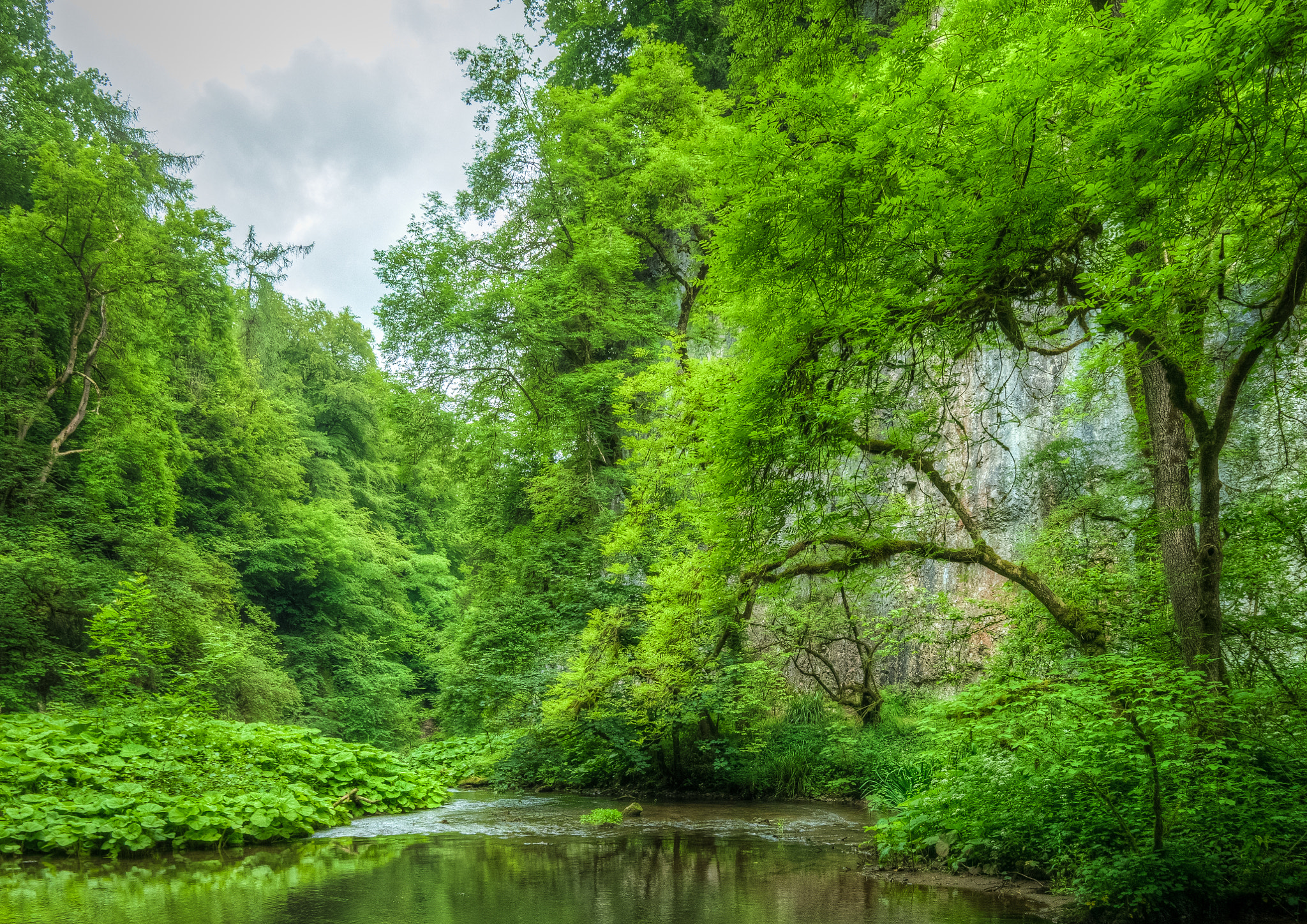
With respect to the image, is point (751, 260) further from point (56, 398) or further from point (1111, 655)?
point (56, 398)

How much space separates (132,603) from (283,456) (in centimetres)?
1424

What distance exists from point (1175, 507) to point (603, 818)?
657 centimetres

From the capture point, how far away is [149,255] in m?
14.8

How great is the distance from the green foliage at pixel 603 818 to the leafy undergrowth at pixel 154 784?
268 cm

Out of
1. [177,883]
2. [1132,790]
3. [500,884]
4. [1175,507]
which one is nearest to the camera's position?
[1132,790]

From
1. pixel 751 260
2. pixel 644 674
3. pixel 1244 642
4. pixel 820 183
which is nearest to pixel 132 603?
pixel 644 674

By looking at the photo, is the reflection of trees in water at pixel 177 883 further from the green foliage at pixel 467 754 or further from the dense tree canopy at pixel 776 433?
the green foliage at pixel 467 754

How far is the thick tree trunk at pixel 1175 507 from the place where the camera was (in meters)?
5.18

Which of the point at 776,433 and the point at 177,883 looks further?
the point at 776,433

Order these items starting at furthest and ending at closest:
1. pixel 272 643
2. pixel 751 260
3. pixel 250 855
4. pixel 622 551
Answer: pixel 272 643 < pixel 622 551 < pixel 250 855 < pixel 751 260

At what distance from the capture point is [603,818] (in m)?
8.64

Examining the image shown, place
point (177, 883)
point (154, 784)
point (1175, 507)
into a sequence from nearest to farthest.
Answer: point (177, 883) → point (1175, 507) → point (154, 784)

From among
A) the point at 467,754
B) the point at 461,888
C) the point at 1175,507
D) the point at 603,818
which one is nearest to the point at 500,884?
the point at 461,888

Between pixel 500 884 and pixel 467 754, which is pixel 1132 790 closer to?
pixel 500 884
